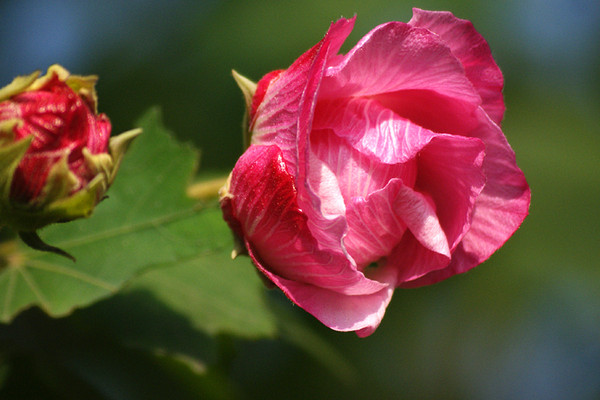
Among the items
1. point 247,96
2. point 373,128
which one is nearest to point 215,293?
point 247,96

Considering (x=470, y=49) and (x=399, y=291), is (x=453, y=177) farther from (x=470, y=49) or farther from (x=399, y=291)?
(x=399, y=291)

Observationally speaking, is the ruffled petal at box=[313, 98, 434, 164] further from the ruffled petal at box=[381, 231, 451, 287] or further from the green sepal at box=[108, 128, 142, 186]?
the green sepal at box=[108, 128, 142, 186]

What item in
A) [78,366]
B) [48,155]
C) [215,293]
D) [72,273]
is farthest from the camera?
[215,293]

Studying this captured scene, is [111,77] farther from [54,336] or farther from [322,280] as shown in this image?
[322,280]

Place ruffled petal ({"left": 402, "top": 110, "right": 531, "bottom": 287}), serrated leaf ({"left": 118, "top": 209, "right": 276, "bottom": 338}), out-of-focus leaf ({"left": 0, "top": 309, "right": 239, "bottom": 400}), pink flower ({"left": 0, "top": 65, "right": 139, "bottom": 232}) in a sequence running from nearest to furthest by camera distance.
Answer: pink flower ({"left": 0, "top": 65, "right": 139, "bottom": 232})
ruffled petal ({"left": 402, "top": 110, "right": 531, "bottom": 287})
out-of-focus leaf ({"left": 0, "top": 309, "right": 239, "bottom": 400})
serrated leaf ({"left": 118, "top": 209, "right": 276, "bottom": 338})

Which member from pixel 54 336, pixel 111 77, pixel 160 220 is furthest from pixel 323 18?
pixel 54 336

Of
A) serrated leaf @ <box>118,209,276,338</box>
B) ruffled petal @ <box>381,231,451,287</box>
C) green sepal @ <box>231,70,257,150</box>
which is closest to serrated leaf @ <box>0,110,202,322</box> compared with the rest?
serrated leaf @ <box>118,209,276,338</box>

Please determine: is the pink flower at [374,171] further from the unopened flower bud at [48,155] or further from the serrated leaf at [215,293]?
the serrated leaf at [215,293]
